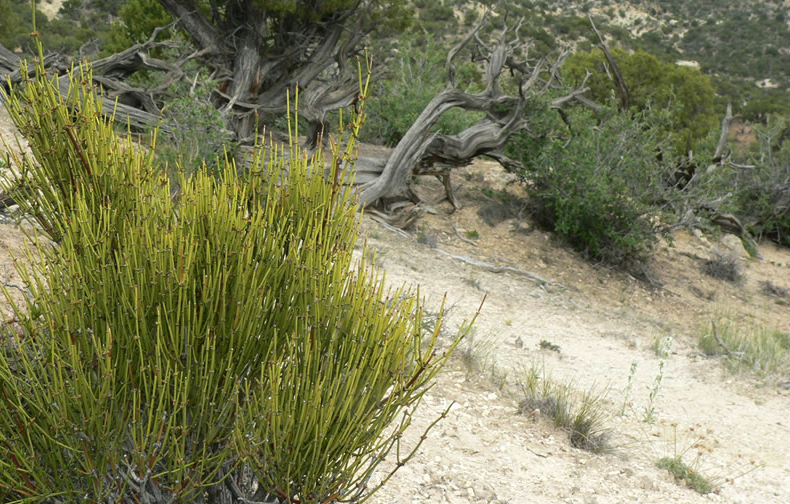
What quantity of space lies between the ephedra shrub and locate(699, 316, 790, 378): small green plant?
17.8 feet

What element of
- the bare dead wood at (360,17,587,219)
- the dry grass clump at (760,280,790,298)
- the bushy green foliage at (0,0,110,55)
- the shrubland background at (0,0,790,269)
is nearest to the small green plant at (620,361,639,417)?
the shrubland background at (0,0,790,269)

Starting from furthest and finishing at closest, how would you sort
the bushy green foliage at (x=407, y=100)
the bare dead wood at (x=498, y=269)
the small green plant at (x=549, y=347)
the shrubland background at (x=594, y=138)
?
the bushy green foliage at (x=407, y=100)
the shrubland background at (x=594, y=138)
the bare dead wood at (x=498, y=269)
the small green plant at (x=549, y=347)

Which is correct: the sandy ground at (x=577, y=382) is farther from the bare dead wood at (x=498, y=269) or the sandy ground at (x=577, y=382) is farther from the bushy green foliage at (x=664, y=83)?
the bushy green foliage at (x=664, y=83)

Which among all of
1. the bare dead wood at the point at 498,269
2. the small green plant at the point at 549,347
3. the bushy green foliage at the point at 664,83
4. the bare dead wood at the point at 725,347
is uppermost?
the bushy green foliage at the point at 664,83

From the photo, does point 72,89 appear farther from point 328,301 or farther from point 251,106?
point 251,106

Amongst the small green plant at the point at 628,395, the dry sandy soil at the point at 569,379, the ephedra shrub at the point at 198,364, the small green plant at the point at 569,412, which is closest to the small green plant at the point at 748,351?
the dry sandy soil at the point at 569,379

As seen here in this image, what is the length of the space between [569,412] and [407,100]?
26.1ft

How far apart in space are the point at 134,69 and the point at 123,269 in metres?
9.53

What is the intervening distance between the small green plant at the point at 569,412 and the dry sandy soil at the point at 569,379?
7 centimetres

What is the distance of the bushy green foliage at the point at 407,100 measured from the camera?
10812 mm

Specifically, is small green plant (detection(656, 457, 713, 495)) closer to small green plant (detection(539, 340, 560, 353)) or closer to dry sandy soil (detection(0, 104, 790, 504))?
dry sandy soil (detection(0, 104, 790, 504))

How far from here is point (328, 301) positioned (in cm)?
223

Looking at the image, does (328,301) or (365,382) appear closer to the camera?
(365,382)

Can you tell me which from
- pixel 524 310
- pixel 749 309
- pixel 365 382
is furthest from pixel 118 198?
pixel 749 309
